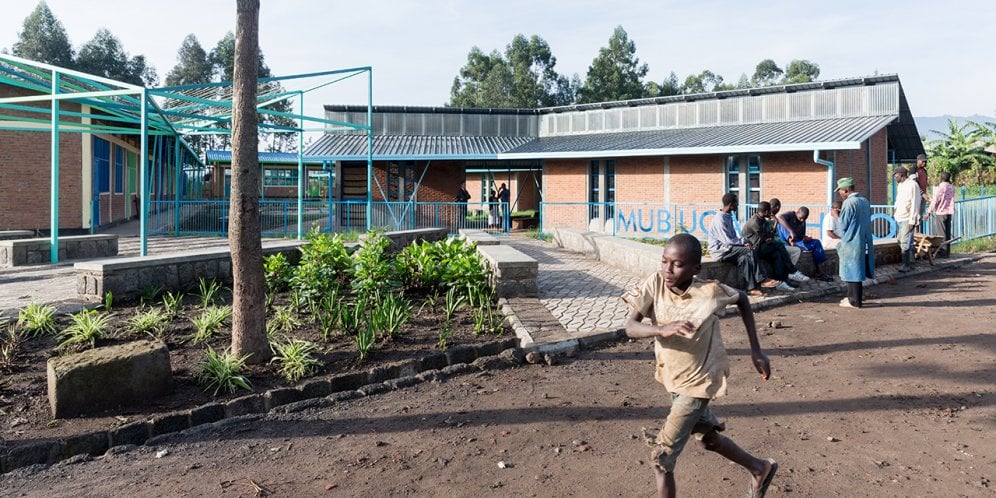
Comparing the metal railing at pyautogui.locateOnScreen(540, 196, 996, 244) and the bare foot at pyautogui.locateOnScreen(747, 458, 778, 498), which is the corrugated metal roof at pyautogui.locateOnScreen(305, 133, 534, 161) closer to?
the metal railing at pyautogui.locateOnScreen(540, 196, 996, 244)

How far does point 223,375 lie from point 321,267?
291 cm

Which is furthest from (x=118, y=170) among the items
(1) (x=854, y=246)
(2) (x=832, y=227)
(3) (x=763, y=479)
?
(3) (x=763, y=479)

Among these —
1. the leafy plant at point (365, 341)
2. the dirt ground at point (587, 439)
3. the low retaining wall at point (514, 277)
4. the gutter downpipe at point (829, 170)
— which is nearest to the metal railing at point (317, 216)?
the gutter downpipe at point (829, 170)

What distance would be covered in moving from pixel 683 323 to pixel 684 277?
0.37 metres

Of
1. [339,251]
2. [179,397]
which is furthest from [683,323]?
[339,251]

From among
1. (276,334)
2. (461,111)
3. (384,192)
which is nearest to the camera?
(276,334)

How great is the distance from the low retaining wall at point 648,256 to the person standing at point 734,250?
14 cm

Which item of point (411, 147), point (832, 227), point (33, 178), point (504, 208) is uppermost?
point (411, 147)

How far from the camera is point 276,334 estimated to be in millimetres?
6617

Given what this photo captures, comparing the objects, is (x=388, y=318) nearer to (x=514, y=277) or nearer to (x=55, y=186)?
(x=514, y=277)

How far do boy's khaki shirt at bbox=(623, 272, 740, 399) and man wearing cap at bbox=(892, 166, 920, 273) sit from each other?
1023 cm

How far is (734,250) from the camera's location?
9.59 metres

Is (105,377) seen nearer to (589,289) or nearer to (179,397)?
(179,397)

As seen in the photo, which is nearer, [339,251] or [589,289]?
[339,251]
